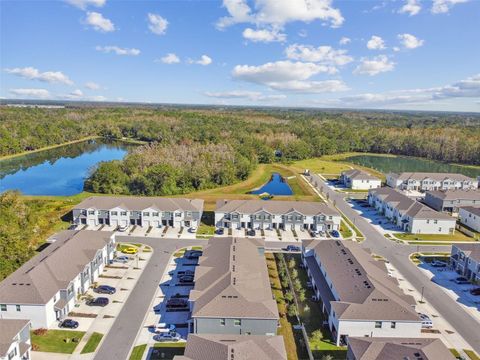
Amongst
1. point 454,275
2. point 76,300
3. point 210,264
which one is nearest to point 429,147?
point 454,275

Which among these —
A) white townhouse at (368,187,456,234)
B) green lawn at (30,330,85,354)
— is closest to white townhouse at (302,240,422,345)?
white townhouse at (368,187,456,234)

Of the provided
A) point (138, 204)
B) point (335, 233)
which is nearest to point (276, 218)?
point (335, 233)

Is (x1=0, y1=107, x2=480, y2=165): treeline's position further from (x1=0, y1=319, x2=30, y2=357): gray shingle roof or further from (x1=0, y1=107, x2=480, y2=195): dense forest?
(x1=0, y1=319, x2=30, y2=357): gray shingle roof

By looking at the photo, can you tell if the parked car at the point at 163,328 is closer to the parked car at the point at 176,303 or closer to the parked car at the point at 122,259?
the parked car at the point at 176,303

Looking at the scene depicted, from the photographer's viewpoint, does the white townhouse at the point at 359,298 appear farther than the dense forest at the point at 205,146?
No

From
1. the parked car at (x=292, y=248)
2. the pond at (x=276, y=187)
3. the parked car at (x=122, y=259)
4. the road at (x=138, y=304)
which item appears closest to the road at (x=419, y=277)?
the parked car at (x=292, y=248)

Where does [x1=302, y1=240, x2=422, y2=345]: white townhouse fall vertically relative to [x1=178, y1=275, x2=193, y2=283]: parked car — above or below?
above

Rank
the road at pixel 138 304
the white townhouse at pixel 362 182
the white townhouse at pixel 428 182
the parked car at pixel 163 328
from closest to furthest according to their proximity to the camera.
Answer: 1. the road at pixel 138 304
2. the parked car at pixel 163 328
3. the white townhouse at pixel 428 182
4. the white townhouse at pixel 362 182
